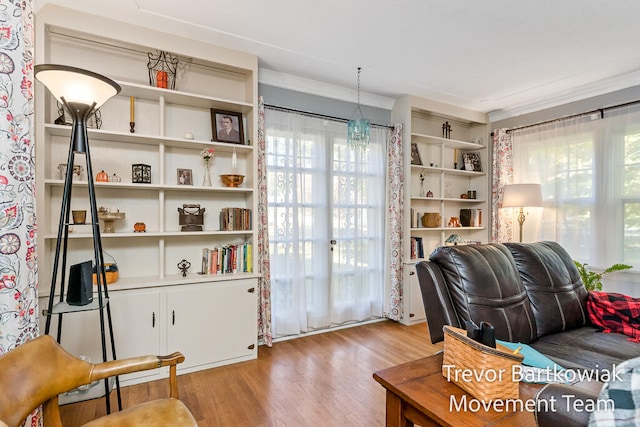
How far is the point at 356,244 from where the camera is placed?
147 inches

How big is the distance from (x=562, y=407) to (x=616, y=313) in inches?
76.8

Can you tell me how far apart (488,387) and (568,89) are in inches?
157

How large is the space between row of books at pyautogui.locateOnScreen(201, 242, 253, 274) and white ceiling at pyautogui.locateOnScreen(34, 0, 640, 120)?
174 cm

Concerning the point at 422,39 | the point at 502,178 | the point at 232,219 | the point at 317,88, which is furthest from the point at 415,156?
the point at 232,219

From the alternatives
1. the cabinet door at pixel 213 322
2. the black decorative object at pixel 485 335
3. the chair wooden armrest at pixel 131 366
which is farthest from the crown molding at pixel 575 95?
the chair wooden armrest at pixel 131 366

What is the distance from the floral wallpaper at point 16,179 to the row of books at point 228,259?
1.37 meters

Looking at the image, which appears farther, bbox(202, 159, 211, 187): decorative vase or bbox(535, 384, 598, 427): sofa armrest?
bbox(202, 159, 211, 187): decorative vase

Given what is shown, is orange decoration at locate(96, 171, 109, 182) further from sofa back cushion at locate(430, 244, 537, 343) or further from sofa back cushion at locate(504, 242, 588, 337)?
sofa back cushion at locate(504, 242, 588, 337)

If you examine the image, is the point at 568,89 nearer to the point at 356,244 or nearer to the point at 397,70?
the point at 397,70

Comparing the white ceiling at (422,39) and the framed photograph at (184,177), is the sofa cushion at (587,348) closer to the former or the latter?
the white ceiling at (422,39)

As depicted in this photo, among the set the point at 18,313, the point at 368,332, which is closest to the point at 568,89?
the point at 368,332

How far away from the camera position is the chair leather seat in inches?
48.9

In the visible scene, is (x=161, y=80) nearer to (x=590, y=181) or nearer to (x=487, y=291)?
(x=487, y=291)

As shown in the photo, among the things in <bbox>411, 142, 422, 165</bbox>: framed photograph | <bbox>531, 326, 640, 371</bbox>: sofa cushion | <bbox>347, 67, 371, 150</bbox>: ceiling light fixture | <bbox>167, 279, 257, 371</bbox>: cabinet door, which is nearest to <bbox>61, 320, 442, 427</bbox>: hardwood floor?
<bbox>167, 279, 257, 371</bbox>: cabinet door
